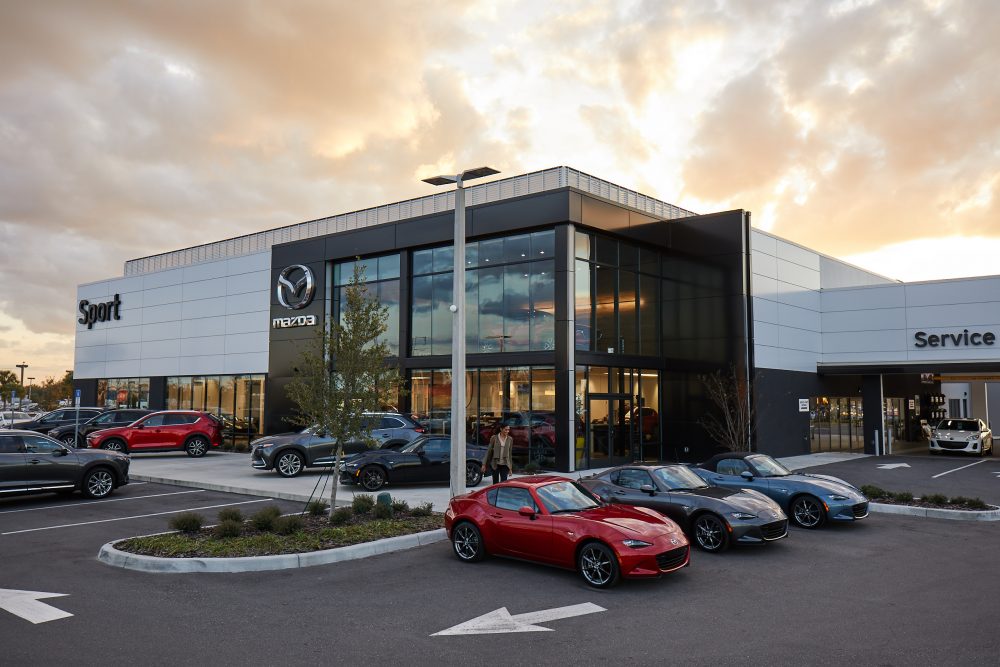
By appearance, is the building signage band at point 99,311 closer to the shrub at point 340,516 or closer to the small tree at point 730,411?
the small tree at point 730,411

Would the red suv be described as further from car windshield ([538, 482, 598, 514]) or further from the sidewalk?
car windshield ([538, 482, 598, 514])

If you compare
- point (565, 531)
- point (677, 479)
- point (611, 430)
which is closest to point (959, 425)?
point (611, 430)

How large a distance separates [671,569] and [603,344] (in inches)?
576

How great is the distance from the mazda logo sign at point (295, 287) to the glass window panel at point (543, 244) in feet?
36.4

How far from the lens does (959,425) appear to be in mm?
30172

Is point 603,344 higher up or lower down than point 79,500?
higher up

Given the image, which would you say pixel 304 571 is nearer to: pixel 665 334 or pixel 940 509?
pixel 940 509

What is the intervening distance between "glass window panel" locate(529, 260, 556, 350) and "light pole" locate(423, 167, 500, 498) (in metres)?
7.97

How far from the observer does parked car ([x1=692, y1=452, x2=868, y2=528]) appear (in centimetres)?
1287

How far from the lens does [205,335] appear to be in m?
33.9

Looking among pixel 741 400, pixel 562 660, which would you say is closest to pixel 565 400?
pixel 741 400

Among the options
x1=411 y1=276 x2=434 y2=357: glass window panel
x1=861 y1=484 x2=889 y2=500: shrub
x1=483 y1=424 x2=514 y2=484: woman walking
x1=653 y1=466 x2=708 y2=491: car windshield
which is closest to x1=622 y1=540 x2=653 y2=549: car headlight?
x1=653 y1=466 x2=708 y2=491: car windshield

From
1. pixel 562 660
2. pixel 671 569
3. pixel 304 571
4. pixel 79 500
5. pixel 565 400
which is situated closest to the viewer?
pixel 562 660

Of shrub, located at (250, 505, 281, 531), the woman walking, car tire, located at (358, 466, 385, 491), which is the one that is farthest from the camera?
car tire, located at (358, 466, 385, 491)
